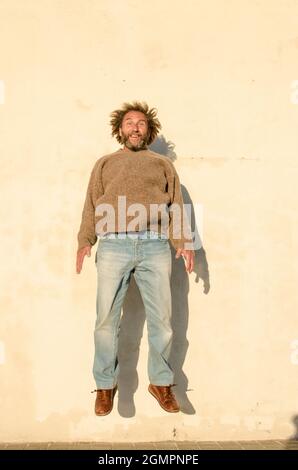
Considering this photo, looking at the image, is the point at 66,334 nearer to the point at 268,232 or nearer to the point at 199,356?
the point at 199,356

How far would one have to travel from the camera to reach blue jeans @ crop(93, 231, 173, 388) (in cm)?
333

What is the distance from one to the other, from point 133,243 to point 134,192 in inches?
11.5

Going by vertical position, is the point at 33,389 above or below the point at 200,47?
below

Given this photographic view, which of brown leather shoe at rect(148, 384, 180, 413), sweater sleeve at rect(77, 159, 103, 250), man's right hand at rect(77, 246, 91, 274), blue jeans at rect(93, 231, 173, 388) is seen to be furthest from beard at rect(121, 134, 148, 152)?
brown leather shoe at rect(148, 384, 180, 413)

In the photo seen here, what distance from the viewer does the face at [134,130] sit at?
3510mm

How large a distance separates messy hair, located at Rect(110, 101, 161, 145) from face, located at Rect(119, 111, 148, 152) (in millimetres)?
54

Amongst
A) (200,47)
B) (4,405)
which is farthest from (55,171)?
(4,405)

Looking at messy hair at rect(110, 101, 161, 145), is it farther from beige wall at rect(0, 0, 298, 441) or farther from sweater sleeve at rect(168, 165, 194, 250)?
sweater sleeve at rect(168, 165, 194, 250)

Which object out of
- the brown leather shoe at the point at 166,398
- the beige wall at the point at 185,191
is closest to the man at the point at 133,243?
the brown leather shoe at the point at 166,398

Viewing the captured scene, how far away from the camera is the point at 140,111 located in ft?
11.8

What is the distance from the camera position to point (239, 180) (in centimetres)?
385

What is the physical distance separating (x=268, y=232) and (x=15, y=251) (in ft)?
5.34

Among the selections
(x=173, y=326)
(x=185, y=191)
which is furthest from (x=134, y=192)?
(x=173, y=326)

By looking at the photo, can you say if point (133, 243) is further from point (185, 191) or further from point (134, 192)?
point (185, 191)
